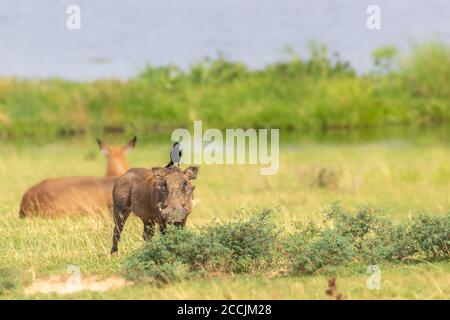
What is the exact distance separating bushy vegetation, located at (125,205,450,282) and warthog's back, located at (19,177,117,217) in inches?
171

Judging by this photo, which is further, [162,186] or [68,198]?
[68,198]

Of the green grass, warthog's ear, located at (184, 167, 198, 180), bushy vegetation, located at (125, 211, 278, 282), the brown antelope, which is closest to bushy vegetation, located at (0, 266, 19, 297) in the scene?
the green grass

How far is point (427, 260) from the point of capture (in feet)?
35.6

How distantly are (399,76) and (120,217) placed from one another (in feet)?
103

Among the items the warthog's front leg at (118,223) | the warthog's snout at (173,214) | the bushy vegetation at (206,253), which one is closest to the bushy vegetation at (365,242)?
the bushy vegetation at (206,253)

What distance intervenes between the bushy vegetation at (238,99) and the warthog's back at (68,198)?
21.1m

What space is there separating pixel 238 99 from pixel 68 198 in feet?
78.3

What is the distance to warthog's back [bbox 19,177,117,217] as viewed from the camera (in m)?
15.1

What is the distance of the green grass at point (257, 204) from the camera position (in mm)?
9359

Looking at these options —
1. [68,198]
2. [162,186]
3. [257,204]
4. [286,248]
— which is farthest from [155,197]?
[257,204]

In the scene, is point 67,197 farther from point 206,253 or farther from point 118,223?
point 206,253

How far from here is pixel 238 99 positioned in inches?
1531

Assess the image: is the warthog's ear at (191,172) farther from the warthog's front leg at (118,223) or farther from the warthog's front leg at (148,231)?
the warthog's front leg at (118,223)

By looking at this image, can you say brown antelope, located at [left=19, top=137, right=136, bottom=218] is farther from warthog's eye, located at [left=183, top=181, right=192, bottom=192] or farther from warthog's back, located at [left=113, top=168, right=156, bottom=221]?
warthog's eye, located at [left=183, top=181, right=192, bottom=192]
